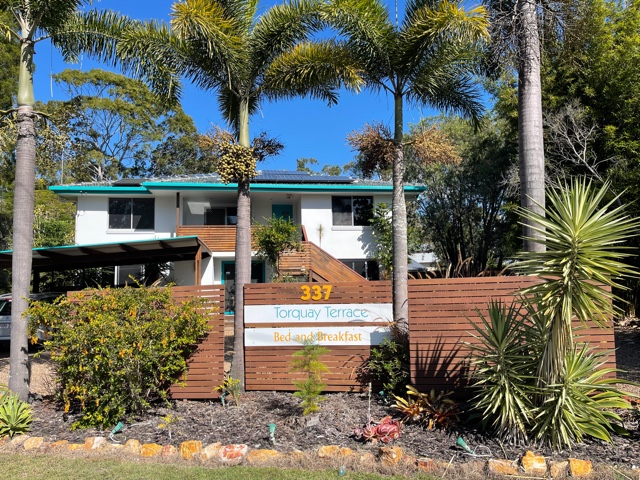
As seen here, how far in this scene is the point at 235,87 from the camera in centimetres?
925

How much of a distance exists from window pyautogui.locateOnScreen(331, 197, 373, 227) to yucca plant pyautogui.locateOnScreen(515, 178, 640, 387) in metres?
15.5

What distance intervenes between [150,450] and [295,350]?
3095 millimetres

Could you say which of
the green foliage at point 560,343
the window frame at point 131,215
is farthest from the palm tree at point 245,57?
the window frame at point 131,215

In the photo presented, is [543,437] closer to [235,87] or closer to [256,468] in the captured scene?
[256,468]

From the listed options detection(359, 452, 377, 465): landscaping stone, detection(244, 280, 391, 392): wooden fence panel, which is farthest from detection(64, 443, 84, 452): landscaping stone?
detection(359, 452, 377, 465): landscaping stone

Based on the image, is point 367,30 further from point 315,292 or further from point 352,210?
point 352,210

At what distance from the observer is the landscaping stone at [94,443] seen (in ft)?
19.5

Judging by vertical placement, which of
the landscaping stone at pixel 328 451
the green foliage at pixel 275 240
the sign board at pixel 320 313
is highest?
the green foliage at pixel 275 240

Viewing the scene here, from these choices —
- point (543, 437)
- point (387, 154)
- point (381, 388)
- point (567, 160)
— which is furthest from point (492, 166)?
point (543, 437)

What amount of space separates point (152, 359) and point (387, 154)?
5.38 metres

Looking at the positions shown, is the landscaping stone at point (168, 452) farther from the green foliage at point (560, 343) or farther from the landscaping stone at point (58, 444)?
the green foliage at point (560, 343)

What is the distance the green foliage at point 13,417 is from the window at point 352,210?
1541cm

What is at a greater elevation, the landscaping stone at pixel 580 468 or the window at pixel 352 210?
the window at pixel 352 210

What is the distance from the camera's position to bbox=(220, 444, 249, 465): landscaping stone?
18.3 feet
